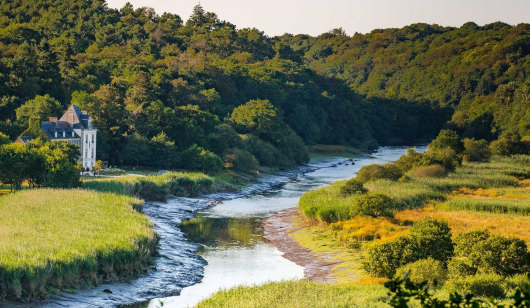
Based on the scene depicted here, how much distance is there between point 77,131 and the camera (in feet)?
296

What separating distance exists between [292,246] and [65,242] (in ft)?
70.2

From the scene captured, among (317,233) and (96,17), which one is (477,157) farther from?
(96,17)

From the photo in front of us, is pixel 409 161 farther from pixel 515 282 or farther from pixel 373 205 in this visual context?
pixel 515 282

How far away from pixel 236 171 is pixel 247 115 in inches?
1145

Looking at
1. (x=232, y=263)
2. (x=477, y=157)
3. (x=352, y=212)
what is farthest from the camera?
(x=477, y=157)

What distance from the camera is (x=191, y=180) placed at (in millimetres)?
86938

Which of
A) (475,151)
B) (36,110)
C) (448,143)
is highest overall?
(36,110)

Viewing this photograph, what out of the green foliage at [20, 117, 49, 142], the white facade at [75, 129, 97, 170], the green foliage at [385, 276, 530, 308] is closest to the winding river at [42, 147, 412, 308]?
the green foliage at [385, 276, 530, 308]

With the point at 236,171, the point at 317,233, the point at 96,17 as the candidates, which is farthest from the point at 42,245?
the point at 96,17

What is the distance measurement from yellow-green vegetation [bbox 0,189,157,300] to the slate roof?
101 ft

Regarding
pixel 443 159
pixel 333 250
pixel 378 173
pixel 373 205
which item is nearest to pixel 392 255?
pixel 333 250

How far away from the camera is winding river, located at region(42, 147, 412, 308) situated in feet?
124

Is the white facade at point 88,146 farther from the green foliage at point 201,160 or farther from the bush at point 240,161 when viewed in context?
the bush at point 240,161

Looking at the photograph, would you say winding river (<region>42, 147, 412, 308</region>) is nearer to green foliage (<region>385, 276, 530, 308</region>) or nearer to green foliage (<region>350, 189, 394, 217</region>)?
green foliage (<region>350, 189, 394, 217</region>)
